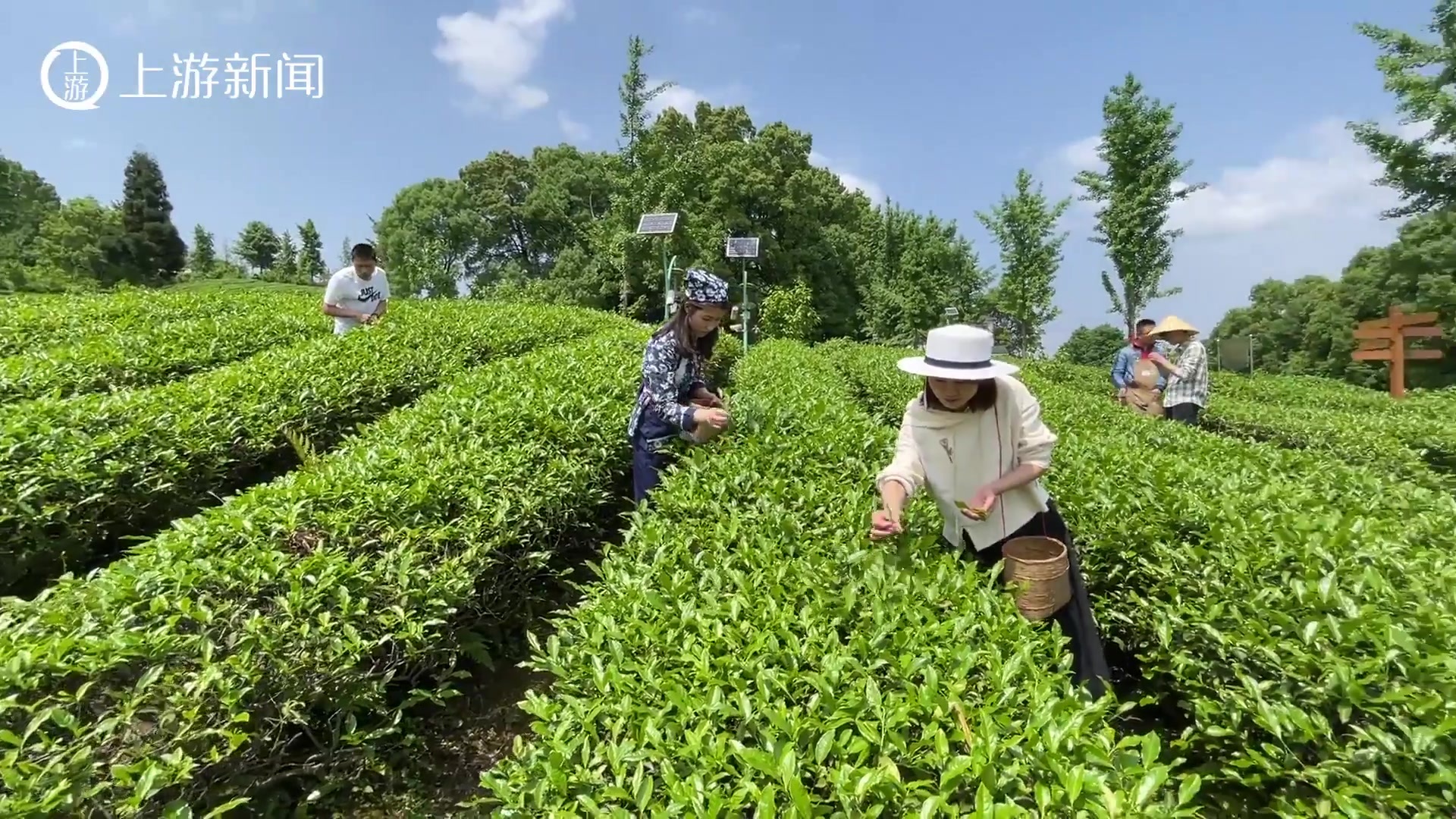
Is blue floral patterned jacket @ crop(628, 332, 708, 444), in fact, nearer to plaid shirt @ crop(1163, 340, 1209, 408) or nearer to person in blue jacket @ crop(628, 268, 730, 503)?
person in blue jacket @ crop(628, 268, 730, 503)

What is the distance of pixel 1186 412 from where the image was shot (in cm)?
702

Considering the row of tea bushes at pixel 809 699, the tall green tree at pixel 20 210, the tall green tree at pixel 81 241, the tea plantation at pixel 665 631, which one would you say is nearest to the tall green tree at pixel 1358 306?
the tea plantation at pixel 665 631

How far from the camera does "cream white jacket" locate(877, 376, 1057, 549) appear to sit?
2.58 m

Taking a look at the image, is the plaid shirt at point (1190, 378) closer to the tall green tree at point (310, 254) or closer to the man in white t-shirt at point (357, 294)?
the man in white t-shirt at point (357, 294)

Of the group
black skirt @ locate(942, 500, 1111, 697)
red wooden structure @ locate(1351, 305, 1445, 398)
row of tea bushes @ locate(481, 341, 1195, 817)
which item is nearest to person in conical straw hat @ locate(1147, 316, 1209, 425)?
black skirt @ locate(942, 500, 1111, 697)

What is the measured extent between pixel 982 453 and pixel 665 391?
1.62 metres

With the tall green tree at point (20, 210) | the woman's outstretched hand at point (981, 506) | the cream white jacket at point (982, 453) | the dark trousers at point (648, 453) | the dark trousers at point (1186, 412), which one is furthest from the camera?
the tall green tree at point (20, 210)

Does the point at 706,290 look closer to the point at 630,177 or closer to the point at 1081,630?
the point at 1081,630

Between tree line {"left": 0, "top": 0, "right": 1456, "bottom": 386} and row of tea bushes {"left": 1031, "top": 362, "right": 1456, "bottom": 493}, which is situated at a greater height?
tree line {"left": 0, "top": 0, "right": 1456, "bottom": 386}

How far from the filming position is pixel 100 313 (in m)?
8.43

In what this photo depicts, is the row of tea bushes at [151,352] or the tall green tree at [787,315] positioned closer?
the row of tea bushes at [151,352]

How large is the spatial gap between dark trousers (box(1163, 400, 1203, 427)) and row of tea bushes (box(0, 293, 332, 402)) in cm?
906

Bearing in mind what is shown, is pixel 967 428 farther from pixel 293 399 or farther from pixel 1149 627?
pixel 293 399

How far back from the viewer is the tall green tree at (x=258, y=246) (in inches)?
2581
